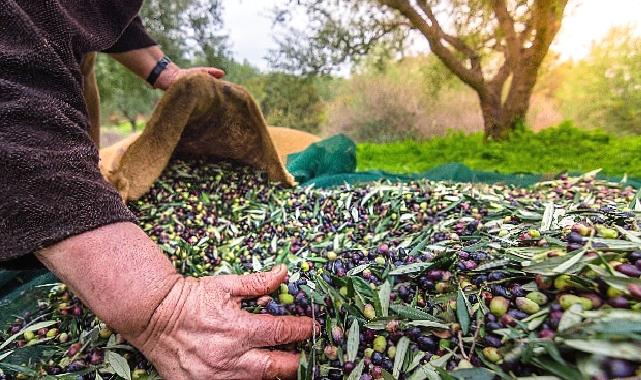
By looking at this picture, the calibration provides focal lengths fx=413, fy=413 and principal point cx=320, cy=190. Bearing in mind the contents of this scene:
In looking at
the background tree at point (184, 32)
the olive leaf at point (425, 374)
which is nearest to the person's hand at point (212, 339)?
the olive leaf at point (425, 374)

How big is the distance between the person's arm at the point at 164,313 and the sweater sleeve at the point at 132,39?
124cm

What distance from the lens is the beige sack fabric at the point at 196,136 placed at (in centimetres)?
158

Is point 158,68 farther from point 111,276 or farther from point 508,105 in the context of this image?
point 508,105

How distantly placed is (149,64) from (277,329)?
149 cm

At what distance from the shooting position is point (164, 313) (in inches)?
29.0

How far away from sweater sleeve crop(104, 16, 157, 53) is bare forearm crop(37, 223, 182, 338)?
126 centimetres

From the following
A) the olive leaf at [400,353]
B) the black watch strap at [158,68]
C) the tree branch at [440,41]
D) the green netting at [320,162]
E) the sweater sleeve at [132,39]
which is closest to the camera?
the olive leaf at [400,353]

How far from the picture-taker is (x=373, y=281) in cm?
90

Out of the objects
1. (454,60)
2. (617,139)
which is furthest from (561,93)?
(454,60)

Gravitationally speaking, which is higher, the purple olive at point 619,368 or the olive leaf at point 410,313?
the purple olive at point 619,368

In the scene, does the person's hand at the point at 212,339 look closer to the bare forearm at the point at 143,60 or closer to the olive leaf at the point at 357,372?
the olive leaf at the point at 357,372

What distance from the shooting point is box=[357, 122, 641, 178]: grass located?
6.71 feet

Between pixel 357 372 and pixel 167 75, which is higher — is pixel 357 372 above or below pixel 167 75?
below

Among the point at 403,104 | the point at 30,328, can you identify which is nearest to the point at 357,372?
the point at 30,328
